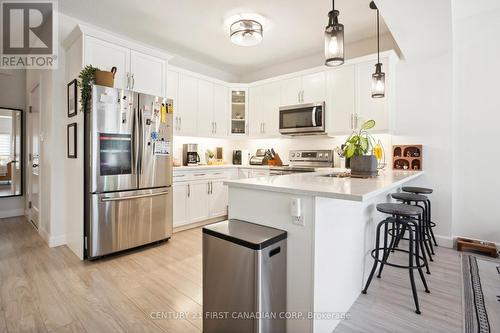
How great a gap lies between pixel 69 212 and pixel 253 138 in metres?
3.10

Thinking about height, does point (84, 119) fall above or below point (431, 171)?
above

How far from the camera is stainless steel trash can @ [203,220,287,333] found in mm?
1363

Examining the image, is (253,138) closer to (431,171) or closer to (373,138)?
(373,138)

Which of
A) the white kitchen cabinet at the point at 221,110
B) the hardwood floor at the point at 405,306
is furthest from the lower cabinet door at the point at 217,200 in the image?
the hardwood floor at the point at 405,306

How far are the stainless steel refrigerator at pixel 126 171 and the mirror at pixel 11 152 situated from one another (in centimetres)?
306

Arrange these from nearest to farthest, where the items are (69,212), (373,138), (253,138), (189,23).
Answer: (69,212) → (189,23) → (373,138) → (253,138)

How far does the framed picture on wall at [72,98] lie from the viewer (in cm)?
296

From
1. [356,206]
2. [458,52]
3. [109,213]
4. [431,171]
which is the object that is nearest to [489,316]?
[356,206]

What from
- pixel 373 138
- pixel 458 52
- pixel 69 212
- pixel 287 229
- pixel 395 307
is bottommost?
pixel 395 307

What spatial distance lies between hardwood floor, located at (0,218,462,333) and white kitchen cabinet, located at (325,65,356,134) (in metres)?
2.01

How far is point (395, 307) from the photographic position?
6.38 ft

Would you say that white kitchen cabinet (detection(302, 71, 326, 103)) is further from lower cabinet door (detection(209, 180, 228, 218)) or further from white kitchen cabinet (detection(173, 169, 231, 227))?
lower cabinet door (detection(209, 180, 228, 218))

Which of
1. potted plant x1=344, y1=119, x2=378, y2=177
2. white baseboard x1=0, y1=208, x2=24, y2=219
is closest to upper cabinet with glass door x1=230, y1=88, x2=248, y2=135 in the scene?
potted plant x1=344, y1=119, x2=378, y2=177

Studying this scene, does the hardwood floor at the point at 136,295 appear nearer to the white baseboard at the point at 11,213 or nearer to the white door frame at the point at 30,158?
the white door frame at the point at 30,158
